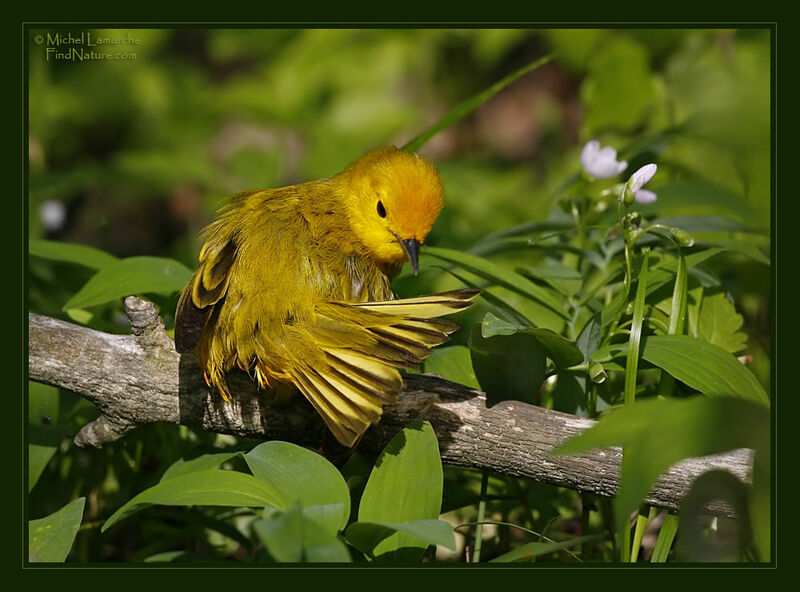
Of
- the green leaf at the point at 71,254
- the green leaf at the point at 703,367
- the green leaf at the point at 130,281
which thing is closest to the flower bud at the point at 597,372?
the green leaf at the point at 703,367

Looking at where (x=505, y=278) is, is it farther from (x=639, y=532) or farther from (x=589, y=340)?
(x=639, y=532)

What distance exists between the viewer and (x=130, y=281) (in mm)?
2219

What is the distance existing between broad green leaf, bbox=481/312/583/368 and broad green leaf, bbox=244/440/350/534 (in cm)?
41

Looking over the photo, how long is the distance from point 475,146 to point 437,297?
15.8ft

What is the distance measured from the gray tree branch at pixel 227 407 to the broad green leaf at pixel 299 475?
0.30 metres

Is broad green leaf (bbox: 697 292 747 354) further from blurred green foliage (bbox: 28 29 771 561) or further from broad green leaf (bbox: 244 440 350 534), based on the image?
broad green leaf (bbox: 244 440 350 534)

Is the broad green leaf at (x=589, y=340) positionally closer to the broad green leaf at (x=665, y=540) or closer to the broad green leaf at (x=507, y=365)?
the broad green leaf at (x=507, y=365)

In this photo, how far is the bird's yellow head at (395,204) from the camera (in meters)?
2.19

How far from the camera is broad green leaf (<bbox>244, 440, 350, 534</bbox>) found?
158 centimetres

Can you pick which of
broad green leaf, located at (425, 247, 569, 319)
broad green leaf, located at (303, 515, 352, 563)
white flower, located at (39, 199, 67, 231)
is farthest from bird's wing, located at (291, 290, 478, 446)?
white flower, located at (39, 199, 67, 231)

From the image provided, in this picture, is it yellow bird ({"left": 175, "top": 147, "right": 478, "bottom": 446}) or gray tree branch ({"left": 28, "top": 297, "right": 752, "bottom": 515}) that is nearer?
yellow bird ({"left": 175, "top": 147, "right": 478, "bottom": 446})

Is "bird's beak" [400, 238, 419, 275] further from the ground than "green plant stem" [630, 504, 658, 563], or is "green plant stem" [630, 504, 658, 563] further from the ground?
"bird's beak" [400, 238, 419, 275]

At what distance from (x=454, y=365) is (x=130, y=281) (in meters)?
0.85

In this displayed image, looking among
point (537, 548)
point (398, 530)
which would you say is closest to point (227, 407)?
point (398, 530)
